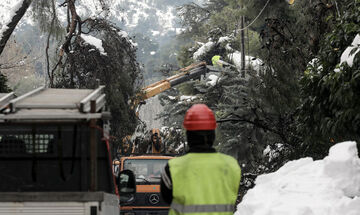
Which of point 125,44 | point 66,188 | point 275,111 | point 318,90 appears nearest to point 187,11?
point 125,44

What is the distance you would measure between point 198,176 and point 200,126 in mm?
310

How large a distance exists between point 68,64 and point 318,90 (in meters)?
12.6

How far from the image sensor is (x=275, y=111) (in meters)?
17.1

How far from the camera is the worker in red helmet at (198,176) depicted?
4.48 meters

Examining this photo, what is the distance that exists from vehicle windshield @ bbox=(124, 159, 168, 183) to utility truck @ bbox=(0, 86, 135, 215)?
1013 cm

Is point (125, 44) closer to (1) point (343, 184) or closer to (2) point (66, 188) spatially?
(1) point (343, 184)

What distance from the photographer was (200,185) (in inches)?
177

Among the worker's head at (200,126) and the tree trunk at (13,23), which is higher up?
the tree trunk at (13,23)

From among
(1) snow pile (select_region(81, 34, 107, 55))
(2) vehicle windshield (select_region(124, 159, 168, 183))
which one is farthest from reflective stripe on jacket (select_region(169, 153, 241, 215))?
(1) snow pile (select_region(81, 34, 107, 55))

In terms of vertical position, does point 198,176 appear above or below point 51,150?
above

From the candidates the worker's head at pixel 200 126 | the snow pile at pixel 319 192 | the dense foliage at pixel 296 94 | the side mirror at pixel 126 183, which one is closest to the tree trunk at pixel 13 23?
the dense foliage at pixel 296 94

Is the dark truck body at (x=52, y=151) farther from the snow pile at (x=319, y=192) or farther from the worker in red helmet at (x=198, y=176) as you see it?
the snow pile at (x=319, y=192)

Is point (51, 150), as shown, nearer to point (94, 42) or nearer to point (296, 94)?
point (296, 94)

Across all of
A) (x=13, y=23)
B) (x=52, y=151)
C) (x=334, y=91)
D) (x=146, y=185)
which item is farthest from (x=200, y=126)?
(x=13, y=23)
